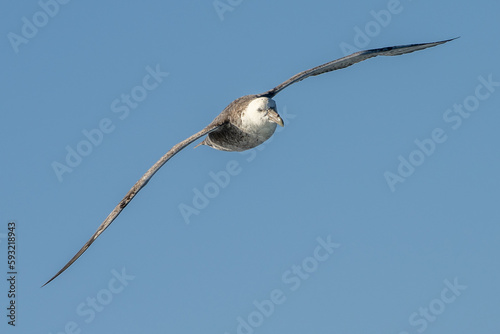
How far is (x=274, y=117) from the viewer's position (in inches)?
789

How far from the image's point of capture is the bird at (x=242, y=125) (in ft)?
63.1

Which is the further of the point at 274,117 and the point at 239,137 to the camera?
the point at 239,137

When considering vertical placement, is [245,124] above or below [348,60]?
above

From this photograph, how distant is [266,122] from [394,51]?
525 centimetres

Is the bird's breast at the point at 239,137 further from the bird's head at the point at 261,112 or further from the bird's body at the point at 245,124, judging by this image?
the bird's head at the point at 261,112

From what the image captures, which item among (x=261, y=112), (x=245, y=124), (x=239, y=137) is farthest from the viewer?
(x=239, y=137)

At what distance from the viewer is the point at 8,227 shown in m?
22.8

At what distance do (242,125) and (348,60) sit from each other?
3735mm

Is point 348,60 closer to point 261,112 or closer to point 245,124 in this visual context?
point 261,112

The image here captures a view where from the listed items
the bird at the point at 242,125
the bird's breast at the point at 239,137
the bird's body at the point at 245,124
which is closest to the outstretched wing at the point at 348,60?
the bird at the point at 242,125

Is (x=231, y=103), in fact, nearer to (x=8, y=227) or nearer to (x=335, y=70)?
(x=335, y=70)

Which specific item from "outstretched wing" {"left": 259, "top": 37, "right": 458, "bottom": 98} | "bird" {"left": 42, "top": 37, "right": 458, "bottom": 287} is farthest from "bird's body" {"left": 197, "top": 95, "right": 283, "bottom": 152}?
"outstretched wing" {"left": 259, "top": 37, "right": 458, "bottom": 98}

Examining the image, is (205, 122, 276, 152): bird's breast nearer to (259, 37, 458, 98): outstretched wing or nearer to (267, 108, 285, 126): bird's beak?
(267, 108, 285, 126): bird's beak

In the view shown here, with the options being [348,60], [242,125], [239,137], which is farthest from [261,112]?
[348,60]
